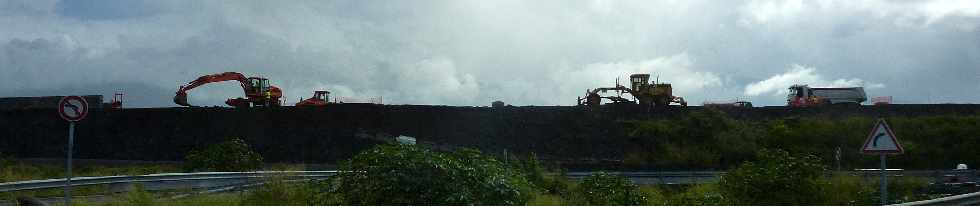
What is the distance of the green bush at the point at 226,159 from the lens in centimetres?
2483

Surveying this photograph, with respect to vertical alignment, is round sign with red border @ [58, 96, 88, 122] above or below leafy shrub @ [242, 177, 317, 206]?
above

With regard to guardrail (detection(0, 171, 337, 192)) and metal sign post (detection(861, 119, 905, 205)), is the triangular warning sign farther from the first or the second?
guardrail (detection(0, 171, 337, 192))

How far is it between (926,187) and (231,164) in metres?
19.0

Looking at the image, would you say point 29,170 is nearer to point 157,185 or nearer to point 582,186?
point 157,185

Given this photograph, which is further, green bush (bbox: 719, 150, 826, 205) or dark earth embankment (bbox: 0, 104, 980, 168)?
dark earth embankment (bbox: 0, 104, 980, 168)

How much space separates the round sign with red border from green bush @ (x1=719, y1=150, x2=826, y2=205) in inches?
408

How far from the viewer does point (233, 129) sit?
44.1 meters

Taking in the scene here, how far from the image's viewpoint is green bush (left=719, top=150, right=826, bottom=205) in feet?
44.8

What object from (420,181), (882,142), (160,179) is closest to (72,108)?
(160,179)

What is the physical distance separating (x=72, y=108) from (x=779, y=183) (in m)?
11.1

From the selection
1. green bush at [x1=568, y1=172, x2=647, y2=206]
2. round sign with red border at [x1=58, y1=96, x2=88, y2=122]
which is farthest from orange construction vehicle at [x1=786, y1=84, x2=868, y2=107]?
round sign with red border at [x1=58, y1=96, x2=88, y2=122]

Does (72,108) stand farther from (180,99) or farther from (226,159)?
(180,99)

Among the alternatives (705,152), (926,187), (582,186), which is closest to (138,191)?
(582,186)

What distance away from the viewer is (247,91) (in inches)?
1928
